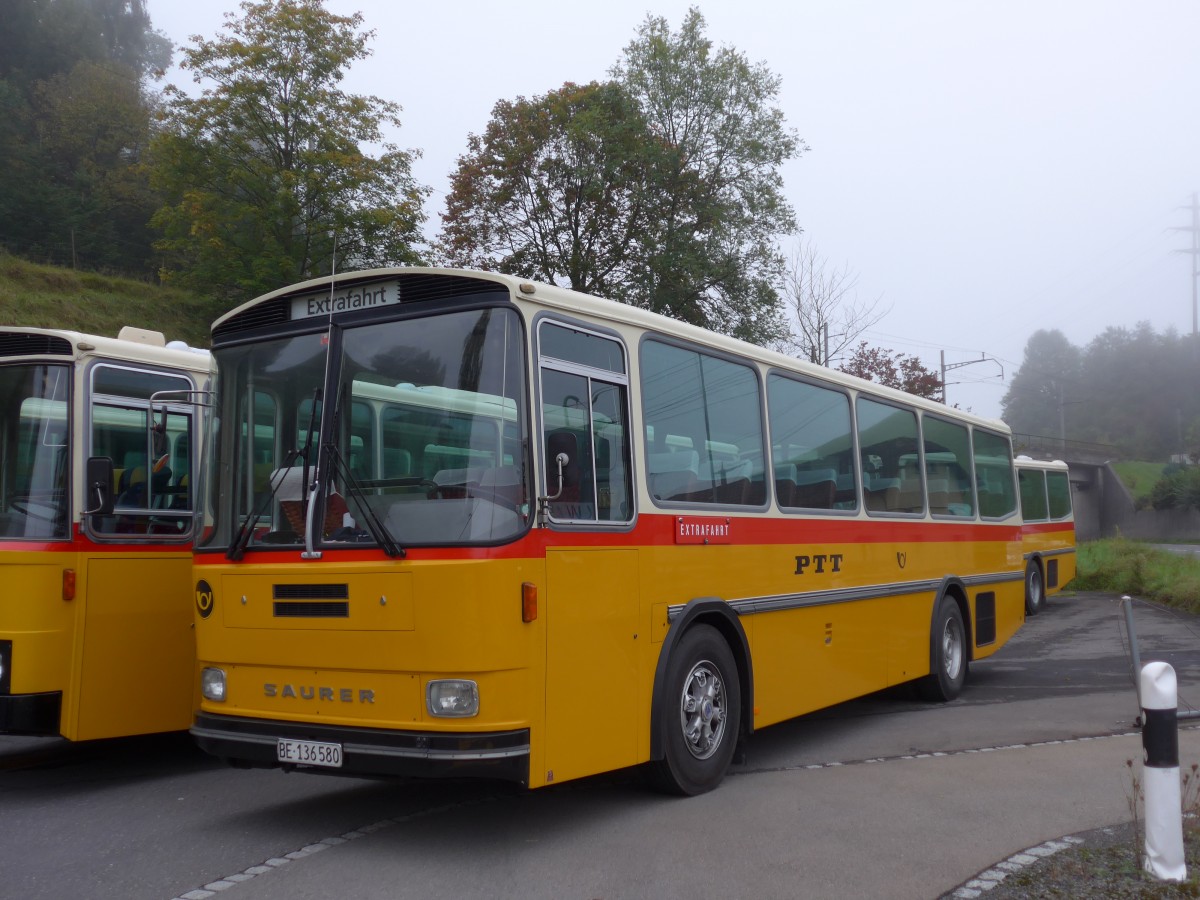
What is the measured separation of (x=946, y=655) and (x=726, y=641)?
16.3 feet

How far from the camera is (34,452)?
24.2 ft

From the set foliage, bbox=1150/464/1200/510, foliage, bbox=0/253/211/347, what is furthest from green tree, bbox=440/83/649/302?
foliage, bbox=1150/464/1200/510

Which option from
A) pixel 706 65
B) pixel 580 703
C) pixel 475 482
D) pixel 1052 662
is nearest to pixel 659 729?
pixel 580 703

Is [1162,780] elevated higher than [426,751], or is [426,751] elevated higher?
[426,751]

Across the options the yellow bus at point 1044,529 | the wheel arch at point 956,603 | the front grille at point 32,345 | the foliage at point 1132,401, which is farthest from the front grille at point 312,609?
the foliage at point 1132,401

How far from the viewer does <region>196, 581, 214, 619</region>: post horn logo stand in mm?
6374

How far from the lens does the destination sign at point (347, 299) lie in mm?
6137

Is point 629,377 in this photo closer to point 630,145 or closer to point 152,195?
point 630,145

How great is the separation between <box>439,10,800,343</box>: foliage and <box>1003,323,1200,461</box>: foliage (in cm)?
6342

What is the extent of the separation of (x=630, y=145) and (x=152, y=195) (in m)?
28.5

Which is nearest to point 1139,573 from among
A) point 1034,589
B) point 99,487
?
point 1034,589

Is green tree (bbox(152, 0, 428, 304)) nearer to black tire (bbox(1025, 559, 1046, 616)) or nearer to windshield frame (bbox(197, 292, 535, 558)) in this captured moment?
black tire (bbox(1025, 559, 1046, 616))

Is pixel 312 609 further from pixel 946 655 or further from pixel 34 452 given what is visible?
pixel 946 655

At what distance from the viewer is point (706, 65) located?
3538 cm
